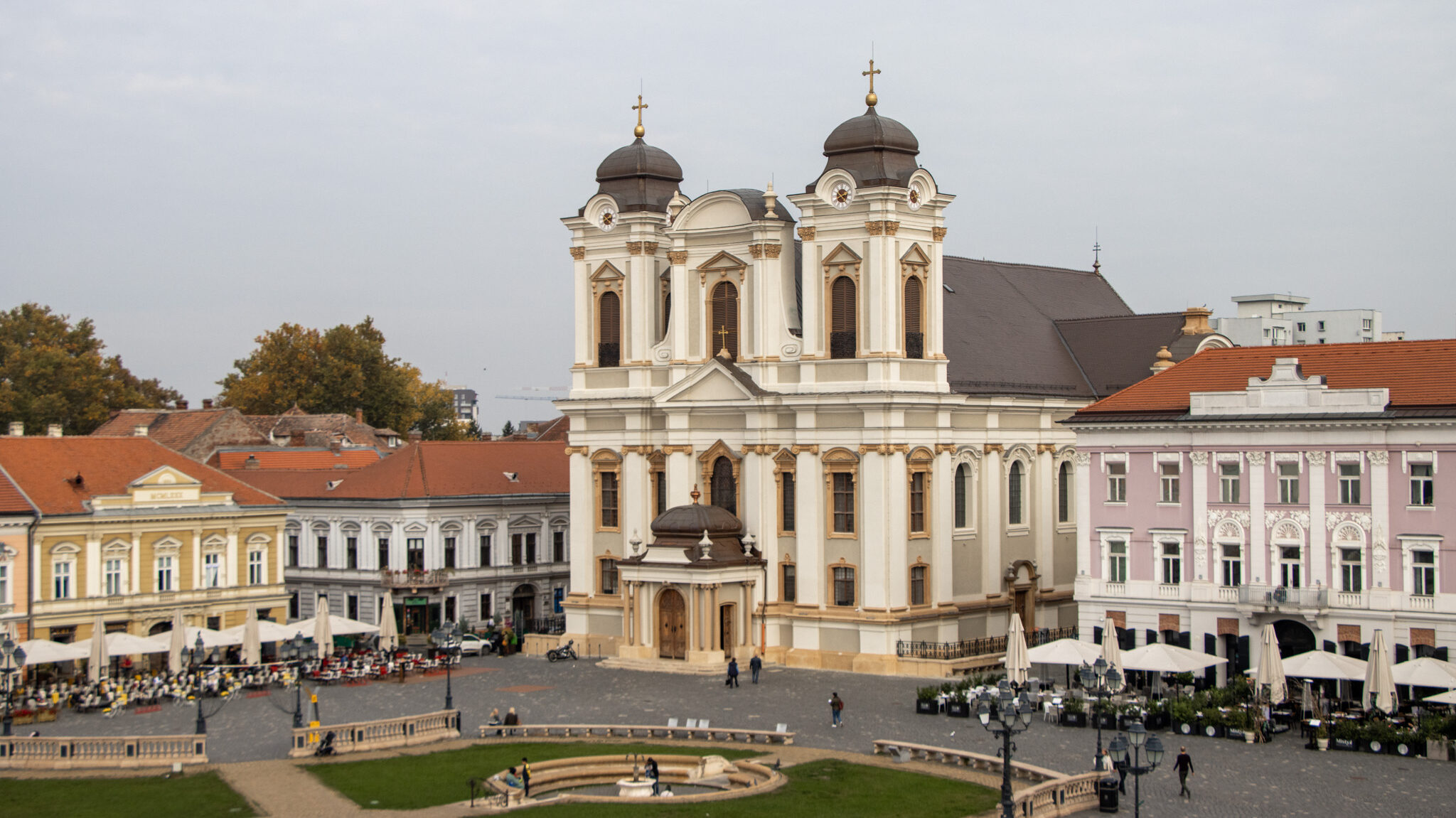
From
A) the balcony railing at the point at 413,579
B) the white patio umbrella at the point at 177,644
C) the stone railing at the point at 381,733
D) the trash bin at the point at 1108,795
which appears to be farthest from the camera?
the balcony railing at the point at 413,579

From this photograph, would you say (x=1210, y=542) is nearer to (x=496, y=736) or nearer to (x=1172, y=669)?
(x=1172, y=669)

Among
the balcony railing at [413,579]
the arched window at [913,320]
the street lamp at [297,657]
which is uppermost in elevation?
the arched window at [913,320]

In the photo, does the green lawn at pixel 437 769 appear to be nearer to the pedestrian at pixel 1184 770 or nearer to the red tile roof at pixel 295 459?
the pedestrian at pixel 1184 770

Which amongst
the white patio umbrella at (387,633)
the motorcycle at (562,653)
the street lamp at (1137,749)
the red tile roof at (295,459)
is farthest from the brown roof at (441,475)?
the street lamp at (1137,749)

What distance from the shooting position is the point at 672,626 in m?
58.3

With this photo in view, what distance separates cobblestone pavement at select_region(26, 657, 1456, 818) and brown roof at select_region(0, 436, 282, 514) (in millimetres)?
11428

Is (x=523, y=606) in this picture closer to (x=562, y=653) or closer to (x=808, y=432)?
(x=562, y=653)

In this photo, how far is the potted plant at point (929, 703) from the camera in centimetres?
4697

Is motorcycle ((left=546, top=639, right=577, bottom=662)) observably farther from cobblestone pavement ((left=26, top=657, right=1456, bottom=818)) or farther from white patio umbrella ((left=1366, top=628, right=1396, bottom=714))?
white patio umbrella ((left=1366, top=628, right=1396, bottom=714))

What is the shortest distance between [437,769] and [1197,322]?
3876 cm

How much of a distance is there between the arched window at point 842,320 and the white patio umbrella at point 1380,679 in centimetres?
2129

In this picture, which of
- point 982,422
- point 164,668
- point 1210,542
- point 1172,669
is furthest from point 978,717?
point 164,668

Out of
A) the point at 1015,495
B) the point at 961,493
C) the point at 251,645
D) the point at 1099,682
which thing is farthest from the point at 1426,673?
the point at 251,645

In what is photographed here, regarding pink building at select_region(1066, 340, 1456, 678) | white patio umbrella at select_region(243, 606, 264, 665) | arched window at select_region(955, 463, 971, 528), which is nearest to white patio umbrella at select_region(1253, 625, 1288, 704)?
pink building at select_region(1066, 340, 1456, 678)
